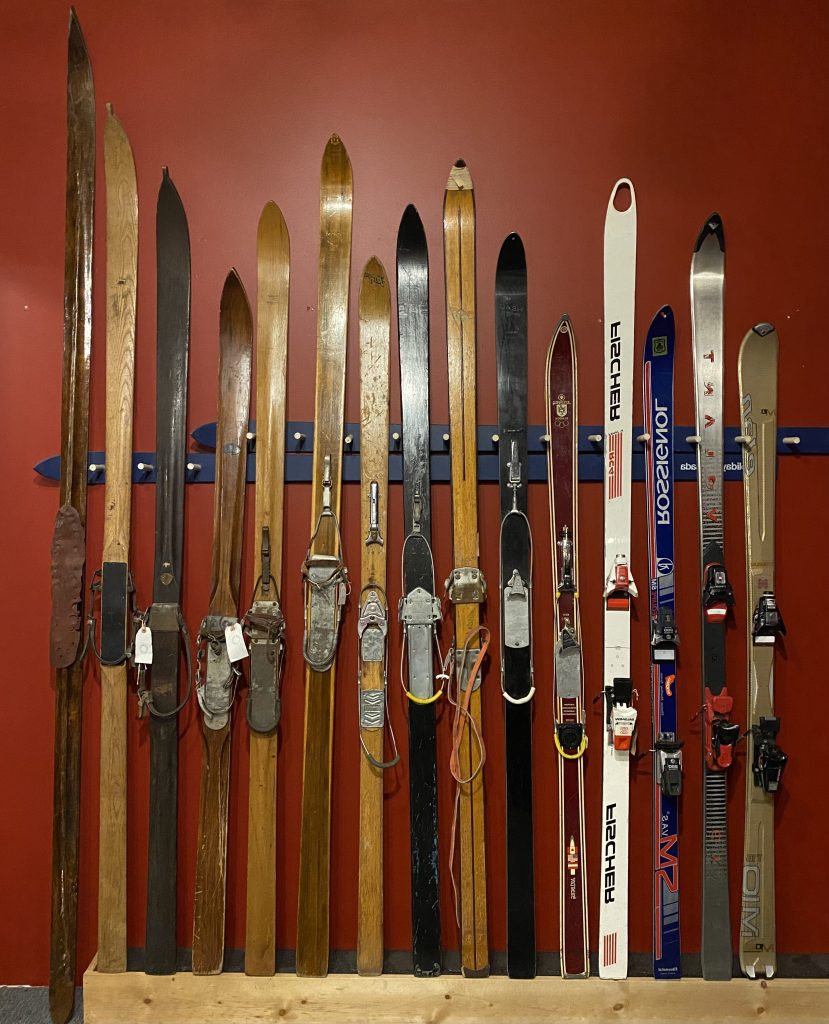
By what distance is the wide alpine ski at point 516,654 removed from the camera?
1951 millimetres

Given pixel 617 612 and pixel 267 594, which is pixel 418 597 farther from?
pixel 617 612

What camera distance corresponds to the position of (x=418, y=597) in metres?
1.98

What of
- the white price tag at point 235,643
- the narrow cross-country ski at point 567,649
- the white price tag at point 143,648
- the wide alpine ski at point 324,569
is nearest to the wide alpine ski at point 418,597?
the wide alpine ski at point 324,569

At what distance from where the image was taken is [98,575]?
207 cm

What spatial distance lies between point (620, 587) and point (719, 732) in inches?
19.3

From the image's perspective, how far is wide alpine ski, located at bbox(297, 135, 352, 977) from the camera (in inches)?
76.5

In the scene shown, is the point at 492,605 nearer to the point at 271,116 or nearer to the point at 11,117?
the point at 271,116

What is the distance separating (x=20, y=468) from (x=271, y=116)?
1.33 metres

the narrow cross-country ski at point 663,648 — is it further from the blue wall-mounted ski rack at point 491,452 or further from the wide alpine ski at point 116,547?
the wide alpine ski at point 116,547

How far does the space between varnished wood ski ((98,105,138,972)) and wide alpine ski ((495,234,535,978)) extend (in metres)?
1.10

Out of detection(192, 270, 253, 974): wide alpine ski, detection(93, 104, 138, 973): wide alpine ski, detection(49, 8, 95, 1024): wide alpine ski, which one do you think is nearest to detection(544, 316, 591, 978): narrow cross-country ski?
detection(192, 270, 253, 974): wide alpine ski

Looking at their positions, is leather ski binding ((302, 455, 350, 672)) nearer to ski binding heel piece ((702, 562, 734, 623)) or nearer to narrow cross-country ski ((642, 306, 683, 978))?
narrow cross-country ski ((642, 306, 683, 978))

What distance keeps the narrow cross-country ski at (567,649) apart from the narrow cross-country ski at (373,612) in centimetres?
49

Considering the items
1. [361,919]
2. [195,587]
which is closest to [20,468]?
[195,587]
